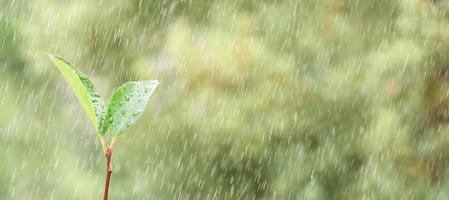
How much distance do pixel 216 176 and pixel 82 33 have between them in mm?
541

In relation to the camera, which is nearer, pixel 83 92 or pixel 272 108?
pixel 83 92

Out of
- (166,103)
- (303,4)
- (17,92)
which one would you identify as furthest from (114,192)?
(303,4)

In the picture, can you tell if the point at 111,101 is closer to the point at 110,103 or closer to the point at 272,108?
the point at 110,103

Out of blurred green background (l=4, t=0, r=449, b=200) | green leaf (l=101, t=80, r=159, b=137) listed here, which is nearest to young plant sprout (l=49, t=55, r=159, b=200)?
green leaf (l=101, t=80, r=159, b=137)

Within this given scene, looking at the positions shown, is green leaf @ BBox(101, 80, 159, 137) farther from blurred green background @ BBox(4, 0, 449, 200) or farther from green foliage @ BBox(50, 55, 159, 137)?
blurred green background @ BBox(4, 0, 449, 200)

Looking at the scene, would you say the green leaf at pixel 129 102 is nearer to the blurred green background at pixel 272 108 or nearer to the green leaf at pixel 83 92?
the green leaf at pixel 83 92

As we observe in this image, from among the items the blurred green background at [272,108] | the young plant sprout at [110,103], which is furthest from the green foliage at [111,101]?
the blurred green background at [272,108]

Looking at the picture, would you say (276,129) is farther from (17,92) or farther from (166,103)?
(17,92)

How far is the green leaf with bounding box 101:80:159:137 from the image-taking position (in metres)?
0.29

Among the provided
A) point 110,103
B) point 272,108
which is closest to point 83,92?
point 110,103

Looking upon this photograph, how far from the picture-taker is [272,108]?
1.85 meters

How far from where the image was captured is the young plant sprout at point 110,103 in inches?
11.0

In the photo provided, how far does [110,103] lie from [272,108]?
1.56 m

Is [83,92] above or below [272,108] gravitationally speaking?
above
